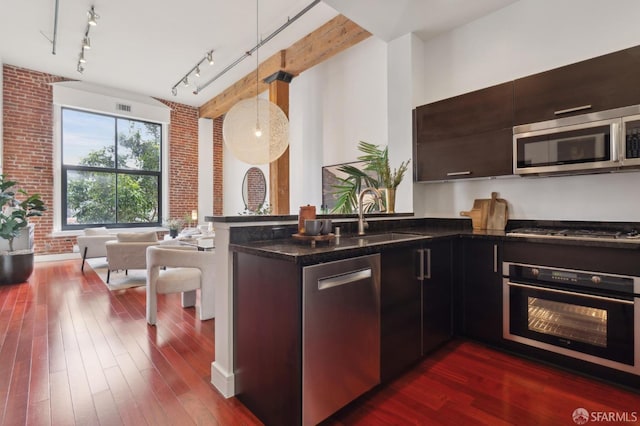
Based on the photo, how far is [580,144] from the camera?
2.28 metres

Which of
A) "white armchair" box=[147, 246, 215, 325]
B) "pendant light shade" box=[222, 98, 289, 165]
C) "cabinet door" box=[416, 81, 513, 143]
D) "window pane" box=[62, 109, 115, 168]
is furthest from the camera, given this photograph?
"window pane" box=[62, 109, 115, 168]

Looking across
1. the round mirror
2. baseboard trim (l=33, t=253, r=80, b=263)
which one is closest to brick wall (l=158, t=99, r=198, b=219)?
the round mirror

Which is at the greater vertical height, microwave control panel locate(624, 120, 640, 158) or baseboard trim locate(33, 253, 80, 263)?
microwave control panel locate(624, 120, 640, 158)

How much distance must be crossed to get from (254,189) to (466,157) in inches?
218

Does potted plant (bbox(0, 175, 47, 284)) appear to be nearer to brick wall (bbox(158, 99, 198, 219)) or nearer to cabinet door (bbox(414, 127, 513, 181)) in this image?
brick wall (bbox(158, 99, 198, 219))

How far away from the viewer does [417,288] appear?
2.13m

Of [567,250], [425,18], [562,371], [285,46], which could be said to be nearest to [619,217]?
[567,250]

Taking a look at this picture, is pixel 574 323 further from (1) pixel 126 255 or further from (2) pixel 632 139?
(1) pixel 126 255

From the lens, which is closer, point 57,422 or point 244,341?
point 57,422

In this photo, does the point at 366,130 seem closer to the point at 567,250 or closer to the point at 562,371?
the point at 567,250

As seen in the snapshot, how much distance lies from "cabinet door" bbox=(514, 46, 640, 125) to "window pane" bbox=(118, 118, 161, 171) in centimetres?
745

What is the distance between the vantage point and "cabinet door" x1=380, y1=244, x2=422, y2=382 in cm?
185

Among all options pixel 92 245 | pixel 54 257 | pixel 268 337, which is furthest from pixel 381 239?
pixel 54 257

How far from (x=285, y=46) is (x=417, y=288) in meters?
4.48
